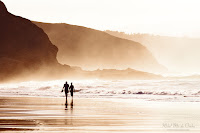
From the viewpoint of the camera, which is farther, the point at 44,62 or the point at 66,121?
the point at 44,62

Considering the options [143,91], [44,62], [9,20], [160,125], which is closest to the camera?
[160,125]

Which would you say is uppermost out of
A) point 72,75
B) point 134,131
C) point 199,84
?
point 72,75

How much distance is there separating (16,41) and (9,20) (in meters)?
7.44

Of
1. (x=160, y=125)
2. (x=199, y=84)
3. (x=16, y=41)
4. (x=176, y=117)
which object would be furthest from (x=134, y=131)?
(x=16, y=41)

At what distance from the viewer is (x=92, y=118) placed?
21.9 metres

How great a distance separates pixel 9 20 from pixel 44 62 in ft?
71.3

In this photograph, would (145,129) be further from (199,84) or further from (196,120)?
(199,84)

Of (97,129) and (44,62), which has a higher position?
(44,62)

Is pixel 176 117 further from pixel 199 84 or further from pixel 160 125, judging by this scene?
pixel 199 84

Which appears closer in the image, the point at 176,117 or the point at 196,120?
the point at 196,120

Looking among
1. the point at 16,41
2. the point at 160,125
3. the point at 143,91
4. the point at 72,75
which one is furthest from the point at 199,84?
the point at 16,41

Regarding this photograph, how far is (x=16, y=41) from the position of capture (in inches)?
6324

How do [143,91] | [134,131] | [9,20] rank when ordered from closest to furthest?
[134,131]
[143,91]
[9,20]

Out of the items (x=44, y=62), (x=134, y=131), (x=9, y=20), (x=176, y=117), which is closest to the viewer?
(x=134, y=131)
